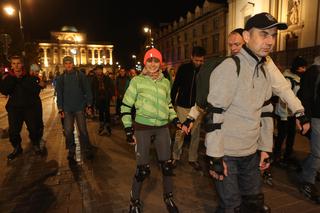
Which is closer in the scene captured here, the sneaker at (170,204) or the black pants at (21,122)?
the sneaker at (170,204)

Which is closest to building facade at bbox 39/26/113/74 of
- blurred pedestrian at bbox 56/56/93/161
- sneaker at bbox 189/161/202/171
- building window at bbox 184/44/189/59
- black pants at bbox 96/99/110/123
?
building window at bbox 184/44/189/59

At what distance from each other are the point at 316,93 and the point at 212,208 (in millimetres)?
2147

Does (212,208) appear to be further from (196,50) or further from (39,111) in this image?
(39,111)

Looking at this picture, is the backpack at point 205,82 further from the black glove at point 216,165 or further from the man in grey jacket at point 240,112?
the black glove at point 216,165

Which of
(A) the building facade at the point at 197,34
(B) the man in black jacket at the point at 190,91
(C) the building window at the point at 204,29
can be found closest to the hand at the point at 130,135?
(B) the man in black jacket at the point at 190,91

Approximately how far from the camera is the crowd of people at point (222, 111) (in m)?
2.33

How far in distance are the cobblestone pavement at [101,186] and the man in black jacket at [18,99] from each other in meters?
0.58

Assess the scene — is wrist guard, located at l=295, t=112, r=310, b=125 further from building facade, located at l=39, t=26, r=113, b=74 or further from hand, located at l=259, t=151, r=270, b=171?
building facade, located at l=39, t=26, r=113, b=74

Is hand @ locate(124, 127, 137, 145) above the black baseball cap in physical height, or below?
below

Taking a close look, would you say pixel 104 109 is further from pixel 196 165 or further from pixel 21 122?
pixel 196 165

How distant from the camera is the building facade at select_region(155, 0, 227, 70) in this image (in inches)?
1349

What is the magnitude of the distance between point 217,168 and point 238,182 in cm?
45

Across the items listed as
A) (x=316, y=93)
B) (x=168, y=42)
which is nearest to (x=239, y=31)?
(x=316, y=93)

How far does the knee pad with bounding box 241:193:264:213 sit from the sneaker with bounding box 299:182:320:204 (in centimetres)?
184
